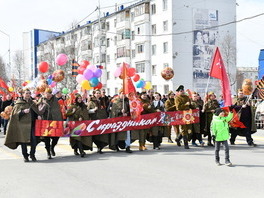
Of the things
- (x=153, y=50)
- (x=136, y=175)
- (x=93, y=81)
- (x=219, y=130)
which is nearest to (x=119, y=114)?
(x=93, y=81)

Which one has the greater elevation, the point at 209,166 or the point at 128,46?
the point at 128,46

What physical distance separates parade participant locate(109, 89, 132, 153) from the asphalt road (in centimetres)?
45

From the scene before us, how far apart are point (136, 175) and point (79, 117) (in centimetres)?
392

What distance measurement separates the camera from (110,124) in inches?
472

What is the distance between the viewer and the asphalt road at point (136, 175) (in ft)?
22.0

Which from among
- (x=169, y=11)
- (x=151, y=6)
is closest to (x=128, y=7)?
(x=151, y=6)

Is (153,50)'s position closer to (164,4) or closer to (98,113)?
(164,4)

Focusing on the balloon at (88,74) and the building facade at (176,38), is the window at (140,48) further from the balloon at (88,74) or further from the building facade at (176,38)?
the balloon at (88,74)

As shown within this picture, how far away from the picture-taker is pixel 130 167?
360 inches

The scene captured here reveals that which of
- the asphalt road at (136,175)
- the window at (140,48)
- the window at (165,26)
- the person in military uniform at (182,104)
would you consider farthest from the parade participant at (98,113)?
the window at (140,48)

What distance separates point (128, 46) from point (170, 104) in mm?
42983

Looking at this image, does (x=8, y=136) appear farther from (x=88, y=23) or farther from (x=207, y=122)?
(x=88, y=23)

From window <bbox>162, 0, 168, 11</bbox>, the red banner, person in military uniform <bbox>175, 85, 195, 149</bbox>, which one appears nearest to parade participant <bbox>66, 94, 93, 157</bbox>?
the red banner

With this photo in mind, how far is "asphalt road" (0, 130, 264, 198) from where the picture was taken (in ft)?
22.0
